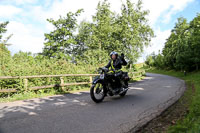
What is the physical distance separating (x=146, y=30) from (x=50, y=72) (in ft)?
77.9

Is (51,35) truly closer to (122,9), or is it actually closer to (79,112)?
(122,9)

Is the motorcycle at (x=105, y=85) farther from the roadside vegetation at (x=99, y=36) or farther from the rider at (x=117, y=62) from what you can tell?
the roadside vegetation at (x=99, y=36)

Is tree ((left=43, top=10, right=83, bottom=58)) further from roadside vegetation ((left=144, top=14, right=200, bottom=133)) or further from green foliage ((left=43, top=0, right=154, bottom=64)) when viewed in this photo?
roadside vegetation ((left=144, top=14, right=200, bottom=133))

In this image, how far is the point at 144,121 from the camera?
4008 millimetres

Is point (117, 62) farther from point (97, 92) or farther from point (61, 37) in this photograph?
point (61, 37)

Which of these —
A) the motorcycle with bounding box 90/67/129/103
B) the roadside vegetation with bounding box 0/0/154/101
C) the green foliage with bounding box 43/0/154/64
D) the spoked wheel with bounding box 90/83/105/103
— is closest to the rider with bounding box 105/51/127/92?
the motorcycle with bounding box 90/67/129/103

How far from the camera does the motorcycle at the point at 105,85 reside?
6007 millimetres

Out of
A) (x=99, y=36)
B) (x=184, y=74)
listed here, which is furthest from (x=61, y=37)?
(x=184, y=74)

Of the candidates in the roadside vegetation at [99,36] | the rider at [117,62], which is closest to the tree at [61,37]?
the roadside vegetation at [99,36]

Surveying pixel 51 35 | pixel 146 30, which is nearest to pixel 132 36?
pixel 146 30

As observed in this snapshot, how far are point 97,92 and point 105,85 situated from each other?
1.55ft

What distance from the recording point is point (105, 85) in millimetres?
6410

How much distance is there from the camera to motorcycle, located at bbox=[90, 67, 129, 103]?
19.7 ft

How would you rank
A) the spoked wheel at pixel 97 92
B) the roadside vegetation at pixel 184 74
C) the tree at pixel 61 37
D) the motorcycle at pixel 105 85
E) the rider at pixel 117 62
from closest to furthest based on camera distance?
1. the roadside vegetation at pixel 184 74
2. the spoked wheel at pixel 97 92
3. the motorcycle at pixel 105 85
4. the rider at pixel 117 62
5. the tree at pixel 61 37
